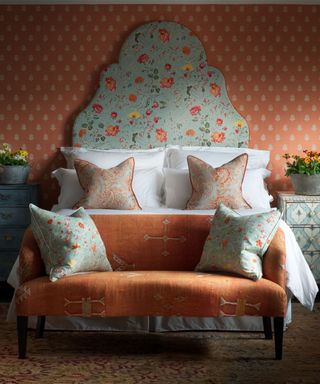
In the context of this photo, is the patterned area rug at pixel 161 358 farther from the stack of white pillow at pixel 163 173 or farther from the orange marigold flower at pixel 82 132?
the orange marigold flower at pixel 82 132

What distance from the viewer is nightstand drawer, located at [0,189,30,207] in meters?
5.06

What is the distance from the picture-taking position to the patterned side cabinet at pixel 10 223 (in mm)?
5039

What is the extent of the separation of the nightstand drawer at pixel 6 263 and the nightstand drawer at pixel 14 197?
0.38 metres

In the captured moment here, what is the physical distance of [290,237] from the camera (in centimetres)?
396

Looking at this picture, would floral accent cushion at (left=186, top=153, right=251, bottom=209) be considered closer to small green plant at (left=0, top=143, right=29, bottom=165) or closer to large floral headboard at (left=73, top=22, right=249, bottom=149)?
large floral headboard at (left=73, top=22, right=249, bottom=149)

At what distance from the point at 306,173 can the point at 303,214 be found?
34 centimetres

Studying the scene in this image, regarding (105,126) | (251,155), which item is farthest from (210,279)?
(105,126)

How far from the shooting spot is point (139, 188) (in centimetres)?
490

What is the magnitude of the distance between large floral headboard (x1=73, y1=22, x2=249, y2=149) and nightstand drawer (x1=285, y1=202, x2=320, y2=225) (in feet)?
2.68

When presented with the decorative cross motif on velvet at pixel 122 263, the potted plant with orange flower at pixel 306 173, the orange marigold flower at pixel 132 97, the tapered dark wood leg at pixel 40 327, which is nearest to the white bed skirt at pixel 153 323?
the tapered dark wood leg at pixel 40 327

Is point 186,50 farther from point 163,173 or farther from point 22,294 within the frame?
point 22,294

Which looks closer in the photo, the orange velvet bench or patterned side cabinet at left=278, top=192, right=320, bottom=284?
the orange velvet bench

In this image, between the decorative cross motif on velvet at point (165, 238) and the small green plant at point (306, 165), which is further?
the small green plant at point (306, 165)

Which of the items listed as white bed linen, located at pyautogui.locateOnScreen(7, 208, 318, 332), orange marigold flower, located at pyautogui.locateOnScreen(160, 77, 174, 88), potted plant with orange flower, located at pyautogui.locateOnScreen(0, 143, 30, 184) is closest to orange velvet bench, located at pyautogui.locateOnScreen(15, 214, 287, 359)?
white bed linen, located at pyautogui.locateOnScreen(7, 208, 318, 332)
